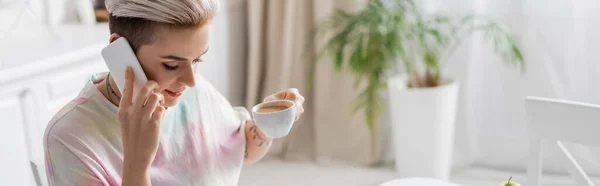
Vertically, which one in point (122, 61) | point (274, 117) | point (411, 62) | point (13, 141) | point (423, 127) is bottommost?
point (423, 127)

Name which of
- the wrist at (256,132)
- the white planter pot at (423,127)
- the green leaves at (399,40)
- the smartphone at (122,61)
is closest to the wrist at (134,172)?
the smartphone at (122,61)

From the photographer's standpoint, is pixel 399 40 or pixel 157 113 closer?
Result: pixel 157 113

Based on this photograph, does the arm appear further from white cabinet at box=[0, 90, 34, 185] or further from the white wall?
the white wall

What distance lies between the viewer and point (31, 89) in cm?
241

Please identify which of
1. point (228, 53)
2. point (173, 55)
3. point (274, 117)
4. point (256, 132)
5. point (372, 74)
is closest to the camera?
point (173, 55)

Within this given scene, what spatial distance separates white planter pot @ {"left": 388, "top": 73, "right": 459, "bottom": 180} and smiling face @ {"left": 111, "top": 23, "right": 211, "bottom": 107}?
1.74 metres

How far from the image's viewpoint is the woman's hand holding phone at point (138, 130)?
45.8 inches

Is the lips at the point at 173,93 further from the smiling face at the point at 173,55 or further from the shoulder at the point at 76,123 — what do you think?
the shoulder at the point at 76,123

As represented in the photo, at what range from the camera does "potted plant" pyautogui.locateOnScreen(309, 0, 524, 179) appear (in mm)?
2828

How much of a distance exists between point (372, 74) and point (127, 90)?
5.92 ft

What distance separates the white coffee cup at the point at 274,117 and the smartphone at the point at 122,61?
0.24 m

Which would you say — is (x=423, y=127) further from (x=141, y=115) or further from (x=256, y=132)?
(x=141, y=115)

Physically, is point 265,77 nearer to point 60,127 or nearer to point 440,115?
point 440,115

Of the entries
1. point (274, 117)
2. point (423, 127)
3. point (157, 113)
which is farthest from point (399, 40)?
point (157, 113)
